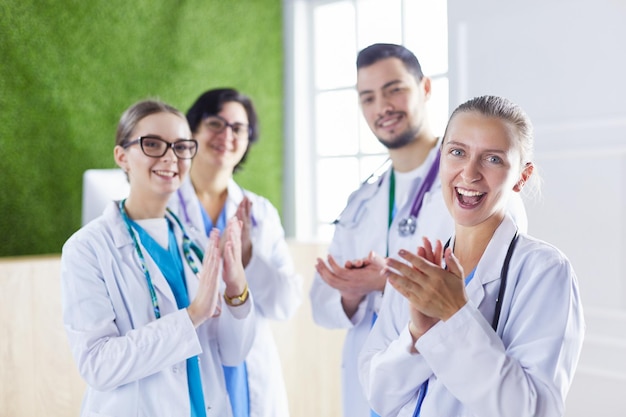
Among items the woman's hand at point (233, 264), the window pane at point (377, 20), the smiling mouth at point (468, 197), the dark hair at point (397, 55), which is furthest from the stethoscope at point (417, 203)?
the window pane at point (377, 20)

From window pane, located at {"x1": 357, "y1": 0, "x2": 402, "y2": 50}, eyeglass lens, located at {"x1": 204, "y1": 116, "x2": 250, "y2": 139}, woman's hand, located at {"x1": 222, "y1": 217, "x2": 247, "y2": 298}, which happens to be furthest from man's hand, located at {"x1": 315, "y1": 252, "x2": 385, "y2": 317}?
window pane, located at {"x1": 357, "y1": 0, "x2": 402, "y2": 50}

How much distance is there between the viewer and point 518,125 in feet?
4.26

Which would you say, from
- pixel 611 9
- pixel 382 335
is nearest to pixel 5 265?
pixel 382 335

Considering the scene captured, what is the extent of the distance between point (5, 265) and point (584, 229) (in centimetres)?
194

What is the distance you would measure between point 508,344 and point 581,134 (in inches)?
24.3

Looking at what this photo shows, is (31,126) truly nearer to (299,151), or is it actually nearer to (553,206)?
(299,151)

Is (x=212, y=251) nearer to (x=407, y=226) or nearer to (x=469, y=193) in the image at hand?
(x=407, y=226)

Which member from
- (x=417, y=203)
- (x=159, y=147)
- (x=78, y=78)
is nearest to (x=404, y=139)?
(x=417, y=203)

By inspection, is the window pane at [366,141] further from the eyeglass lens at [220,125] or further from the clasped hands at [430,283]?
the clasped hands at [430,283]

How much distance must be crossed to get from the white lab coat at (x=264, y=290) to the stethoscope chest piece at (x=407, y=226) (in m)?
0.64

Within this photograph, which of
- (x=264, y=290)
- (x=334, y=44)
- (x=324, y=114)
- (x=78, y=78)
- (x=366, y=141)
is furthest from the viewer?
(x=324, y=114)

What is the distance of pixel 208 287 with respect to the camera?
183cm

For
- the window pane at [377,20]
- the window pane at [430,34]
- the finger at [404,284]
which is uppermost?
the window pane at [377,20]

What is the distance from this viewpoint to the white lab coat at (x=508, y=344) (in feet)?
3.90
